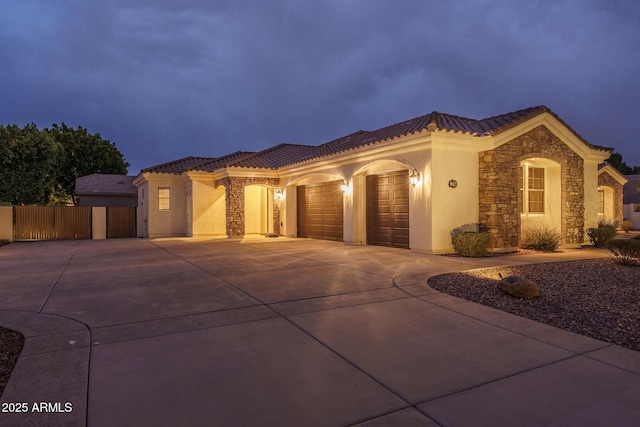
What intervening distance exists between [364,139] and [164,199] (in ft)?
40.6

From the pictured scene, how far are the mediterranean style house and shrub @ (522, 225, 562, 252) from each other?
0.31 metres

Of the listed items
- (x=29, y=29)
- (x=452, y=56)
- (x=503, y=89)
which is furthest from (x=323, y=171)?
(x=503, y=89)

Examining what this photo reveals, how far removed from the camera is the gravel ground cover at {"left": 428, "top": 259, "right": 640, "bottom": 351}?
4781 millimetres

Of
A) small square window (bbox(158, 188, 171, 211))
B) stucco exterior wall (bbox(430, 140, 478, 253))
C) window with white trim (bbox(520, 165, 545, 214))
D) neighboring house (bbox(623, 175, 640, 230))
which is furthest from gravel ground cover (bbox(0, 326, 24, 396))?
neighboring house (bbox(623, 175, 640, 230))

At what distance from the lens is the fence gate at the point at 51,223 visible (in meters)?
19.8

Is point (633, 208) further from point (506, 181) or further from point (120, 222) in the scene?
point (120, 222)

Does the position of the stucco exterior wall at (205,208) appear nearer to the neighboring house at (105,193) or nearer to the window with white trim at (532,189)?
the neighboring house at (105,193)

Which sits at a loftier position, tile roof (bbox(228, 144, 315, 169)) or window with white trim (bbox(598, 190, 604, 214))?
tile roof (bbox(228, 144, 315, 169))

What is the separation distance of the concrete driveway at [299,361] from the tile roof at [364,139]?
8.02 meters

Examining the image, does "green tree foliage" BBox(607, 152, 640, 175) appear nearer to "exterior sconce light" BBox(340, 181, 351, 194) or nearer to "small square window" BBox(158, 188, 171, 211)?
"exterior sconce light" BBox(340, 181, 351, 194)

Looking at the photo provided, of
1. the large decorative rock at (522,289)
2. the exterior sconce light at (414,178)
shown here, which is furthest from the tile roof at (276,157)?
the large decorative rock at (522,289)

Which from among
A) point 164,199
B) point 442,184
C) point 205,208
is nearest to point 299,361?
point 442,184

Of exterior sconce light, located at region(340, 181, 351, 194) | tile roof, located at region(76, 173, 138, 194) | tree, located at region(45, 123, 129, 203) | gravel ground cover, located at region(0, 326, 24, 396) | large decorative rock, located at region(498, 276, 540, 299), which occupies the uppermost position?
tree, located at region(45, 123, 129, 203)

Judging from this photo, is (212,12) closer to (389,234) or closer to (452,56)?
(389,234)
